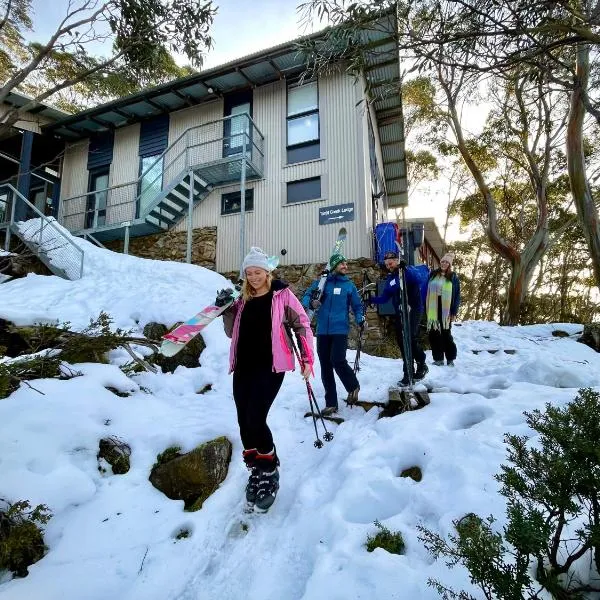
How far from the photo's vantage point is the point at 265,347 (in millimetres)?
2918

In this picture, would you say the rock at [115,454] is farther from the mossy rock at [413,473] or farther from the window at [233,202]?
the window at [233,202]

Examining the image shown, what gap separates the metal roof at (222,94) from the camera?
38.4ft

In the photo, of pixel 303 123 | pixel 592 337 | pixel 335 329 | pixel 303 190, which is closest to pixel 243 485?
pixel 335 329

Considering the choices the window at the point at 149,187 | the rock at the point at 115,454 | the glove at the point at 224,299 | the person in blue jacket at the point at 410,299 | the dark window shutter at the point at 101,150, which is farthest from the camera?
the dark window shutter at the point at 101,150

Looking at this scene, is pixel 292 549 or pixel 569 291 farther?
pixel 569 291

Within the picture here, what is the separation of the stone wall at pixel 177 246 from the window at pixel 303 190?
2752mm

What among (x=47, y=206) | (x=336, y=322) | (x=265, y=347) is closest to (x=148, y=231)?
(x=47, y=206)

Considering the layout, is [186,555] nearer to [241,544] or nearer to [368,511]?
[241,544]

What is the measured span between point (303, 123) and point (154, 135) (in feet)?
19.3

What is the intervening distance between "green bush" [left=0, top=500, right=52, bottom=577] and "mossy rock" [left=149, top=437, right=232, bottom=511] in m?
0.82

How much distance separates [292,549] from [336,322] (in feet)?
7.98

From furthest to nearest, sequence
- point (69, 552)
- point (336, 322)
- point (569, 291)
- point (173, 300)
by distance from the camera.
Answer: point (569, 291) < point (173, 300) < point (336, 322) < point (69, 552)

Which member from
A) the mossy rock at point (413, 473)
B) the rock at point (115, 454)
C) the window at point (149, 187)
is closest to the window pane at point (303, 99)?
the window at point (149, 187)

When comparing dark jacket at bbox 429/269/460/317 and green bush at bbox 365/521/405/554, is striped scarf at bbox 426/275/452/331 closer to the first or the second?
dark jacket at bbox 429/269/460/317
